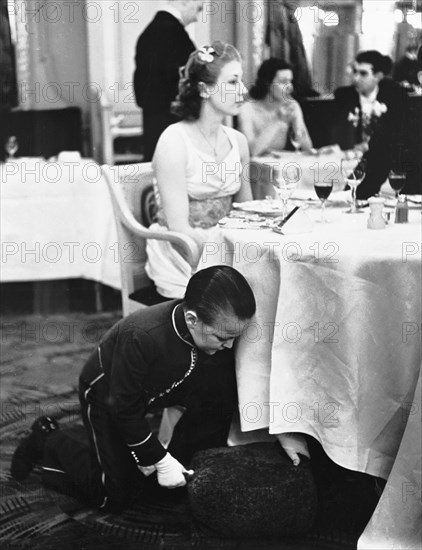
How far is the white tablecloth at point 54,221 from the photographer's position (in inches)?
147

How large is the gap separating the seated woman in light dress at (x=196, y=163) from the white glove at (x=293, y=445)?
0.60m

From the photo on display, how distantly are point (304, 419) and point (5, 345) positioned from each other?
1.70 meters

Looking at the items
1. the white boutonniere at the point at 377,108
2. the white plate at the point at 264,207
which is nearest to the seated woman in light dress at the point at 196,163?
the white plate at the point at 264,207

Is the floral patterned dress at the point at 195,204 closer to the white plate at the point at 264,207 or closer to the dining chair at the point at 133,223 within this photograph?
the dining chair at the point at 133,223

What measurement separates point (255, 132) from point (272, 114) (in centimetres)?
16

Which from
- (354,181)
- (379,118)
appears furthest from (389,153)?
(379,118)

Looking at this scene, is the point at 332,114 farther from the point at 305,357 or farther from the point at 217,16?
the point at 305,357

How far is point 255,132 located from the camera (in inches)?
155

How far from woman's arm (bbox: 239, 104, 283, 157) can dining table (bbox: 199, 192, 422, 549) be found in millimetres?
1750

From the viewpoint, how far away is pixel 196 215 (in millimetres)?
2656

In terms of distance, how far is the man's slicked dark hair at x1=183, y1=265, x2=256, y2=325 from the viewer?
2.03 m

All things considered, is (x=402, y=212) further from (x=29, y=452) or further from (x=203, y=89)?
(x=29, y=452)

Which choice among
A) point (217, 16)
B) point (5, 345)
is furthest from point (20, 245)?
point (217, 16)

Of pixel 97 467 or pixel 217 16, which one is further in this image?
pixel 217 16
